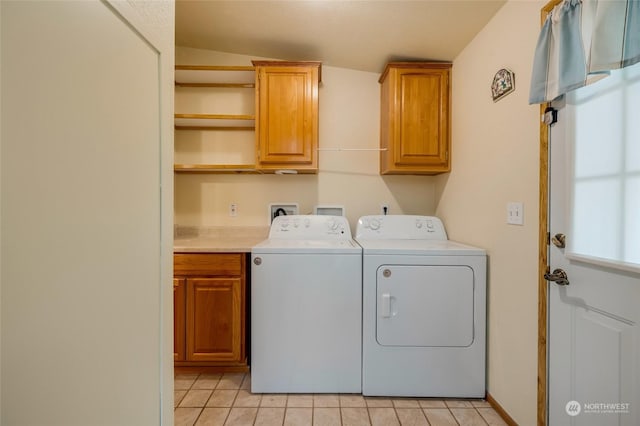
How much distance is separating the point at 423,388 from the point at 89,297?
187 centimetres

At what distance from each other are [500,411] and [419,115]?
2.03 metres

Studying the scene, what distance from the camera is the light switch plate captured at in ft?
4.75

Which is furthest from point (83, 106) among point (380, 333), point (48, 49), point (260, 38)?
point (260, 38)

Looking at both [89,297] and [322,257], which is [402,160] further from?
[89,297]

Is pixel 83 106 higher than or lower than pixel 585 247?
higher

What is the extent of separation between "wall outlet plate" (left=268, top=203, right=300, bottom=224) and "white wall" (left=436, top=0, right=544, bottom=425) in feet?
4.53

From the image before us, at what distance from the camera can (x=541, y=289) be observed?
1.32 metres

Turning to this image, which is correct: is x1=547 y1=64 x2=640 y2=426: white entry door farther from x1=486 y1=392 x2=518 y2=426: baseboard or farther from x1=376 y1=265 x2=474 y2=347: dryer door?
Result: x1=376 y1=265 x2=474 y2=347: dryer door

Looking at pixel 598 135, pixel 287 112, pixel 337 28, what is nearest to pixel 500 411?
pixel 598 135

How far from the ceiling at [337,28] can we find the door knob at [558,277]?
1.49 metres

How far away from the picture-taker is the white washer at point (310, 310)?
177 centimetres

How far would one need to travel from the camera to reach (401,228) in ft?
7.69

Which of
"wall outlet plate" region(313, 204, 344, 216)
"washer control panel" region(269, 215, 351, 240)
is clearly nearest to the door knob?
"washer control panel" region(269, 215, 351, 240)

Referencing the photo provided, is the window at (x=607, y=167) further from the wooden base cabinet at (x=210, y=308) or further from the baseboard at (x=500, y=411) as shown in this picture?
the wooden base cabinet at (x=210, y=308)
